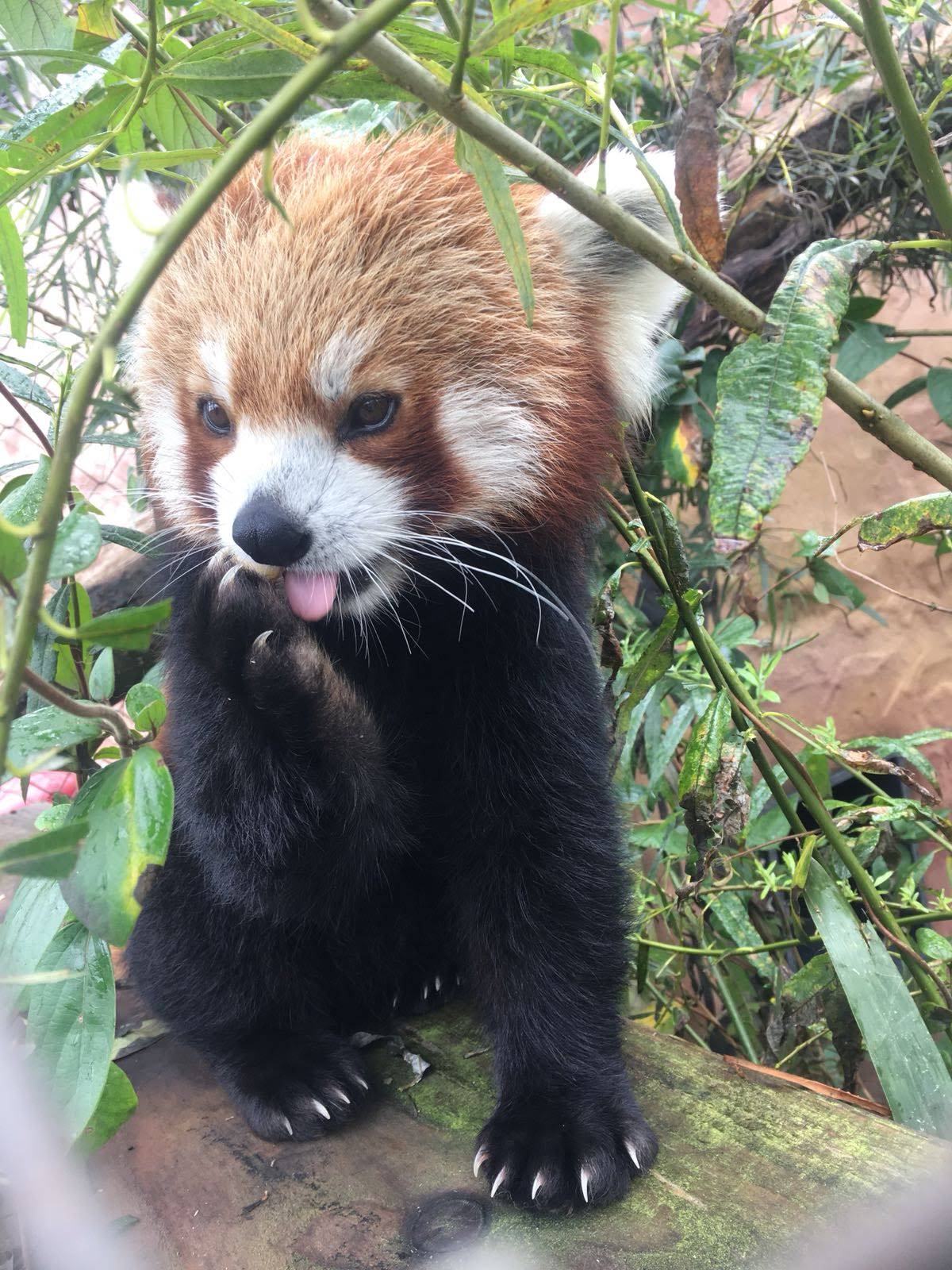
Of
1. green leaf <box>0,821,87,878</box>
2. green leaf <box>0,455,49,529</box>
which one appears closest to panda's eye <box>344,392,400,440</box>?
green leaf <box>0,455,49,529</box>

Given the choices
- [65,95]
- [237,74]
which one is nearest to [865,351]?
[237,74]

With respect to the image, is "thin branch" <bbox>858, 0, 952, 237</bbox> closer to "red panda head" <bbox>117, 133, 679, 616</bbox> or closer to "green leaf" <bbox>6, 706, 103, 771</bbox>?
"red panda head" <bbox>117, 133, 679, 616</bbox>

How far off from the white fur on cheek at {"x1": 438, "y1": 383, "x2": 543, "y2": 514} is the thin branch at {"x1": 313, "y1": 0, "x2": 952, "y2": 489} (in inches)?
19.2

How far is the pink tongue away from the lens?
1.33m

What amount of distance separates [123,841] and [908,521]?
924 mm

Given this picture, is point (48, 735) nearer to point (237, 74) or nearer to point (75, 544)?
point (75, 544)

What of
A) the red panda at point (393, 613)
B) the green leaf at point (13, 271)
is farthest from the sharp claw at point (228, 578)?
the green leaf at point (13, 271)

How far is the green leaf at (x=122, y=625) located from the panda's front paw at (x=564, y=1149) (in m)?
0.91

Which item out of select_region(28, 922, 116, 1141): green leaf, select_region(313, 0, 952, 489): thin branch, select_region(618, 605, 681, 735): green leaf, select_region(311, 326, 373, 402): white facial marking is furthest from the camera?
select_region(618, 605, 681, 735): green leaf

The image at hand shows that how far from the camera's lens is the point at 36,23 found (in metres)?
1.13

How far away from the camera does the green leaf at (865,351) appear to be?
2.58 m

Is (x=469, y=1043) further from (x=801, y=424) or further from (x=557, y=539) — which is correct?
(x=801, y=424)

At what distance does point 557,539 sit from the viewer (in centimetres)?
151

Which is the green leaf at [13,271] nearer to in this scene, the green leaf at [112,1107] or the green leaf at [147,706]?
the green leaf at [147,706]
